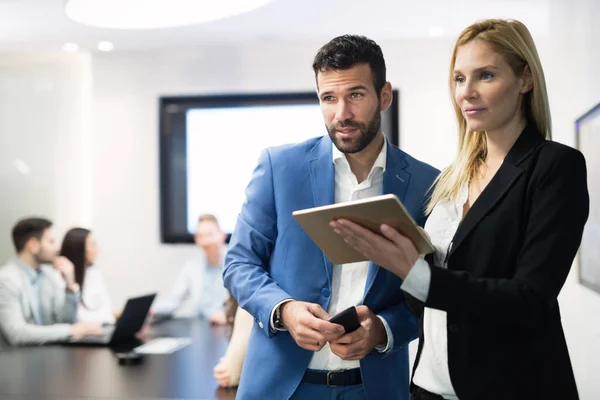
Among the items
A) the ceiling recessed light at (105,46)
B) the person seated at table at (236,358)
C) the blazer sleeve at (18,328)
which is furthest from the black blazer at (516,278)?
the ceiling recessed light at (105,46)

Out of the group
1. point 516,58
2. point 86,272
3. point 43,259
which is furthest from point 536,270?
point 86,272

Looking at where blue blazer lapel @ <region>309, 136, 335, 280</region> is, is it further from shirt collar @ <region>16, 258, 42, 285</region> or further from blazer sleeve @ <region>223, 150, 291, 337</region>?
shirt collar @ <region>16, 258, 42, 285</region>

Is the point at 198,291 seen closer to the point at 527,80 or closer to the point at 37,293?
the point at 37,293

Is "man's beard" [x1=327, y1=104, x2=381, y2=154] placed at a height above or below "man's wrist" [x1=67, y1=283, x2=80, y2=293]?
above

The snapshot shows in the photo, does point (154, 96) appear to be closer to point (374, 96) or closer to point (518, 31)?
point (374, 96)

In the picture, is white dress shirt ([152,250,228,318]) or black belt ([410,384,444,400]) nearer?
black belt ([410,384,444,400])

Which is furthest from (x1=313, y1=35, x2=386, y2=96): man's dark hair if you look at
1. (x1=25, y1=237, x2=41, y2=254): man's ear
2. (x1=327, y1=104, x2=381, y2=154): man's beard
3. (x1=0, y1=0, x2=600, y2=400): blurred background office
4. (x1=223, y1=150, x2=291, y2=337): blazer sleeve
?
(x1=25, y1=237, x2=41, y2=254): man's ear

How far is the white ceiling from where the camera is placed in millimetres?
4781

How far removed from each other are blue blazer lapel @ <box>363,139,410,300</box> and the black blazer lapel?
16.3 inches

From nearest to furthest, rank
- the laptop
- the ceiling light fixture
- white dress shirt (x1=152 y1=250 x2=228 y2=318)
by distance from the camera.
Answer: the laptop
the ceiling light fixture
white dress shirt (x1=152 y1=250 x2=228 y2=318)

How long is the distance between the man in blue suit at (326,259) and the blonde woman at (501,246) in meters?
0.29

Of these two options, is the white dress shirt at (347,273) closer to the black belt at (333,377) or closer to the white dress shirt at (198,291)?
the black belt at (333,377)

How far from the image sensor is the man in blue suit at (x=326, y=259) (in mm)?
1762

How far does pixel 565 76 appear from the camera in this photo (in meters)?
3.34
